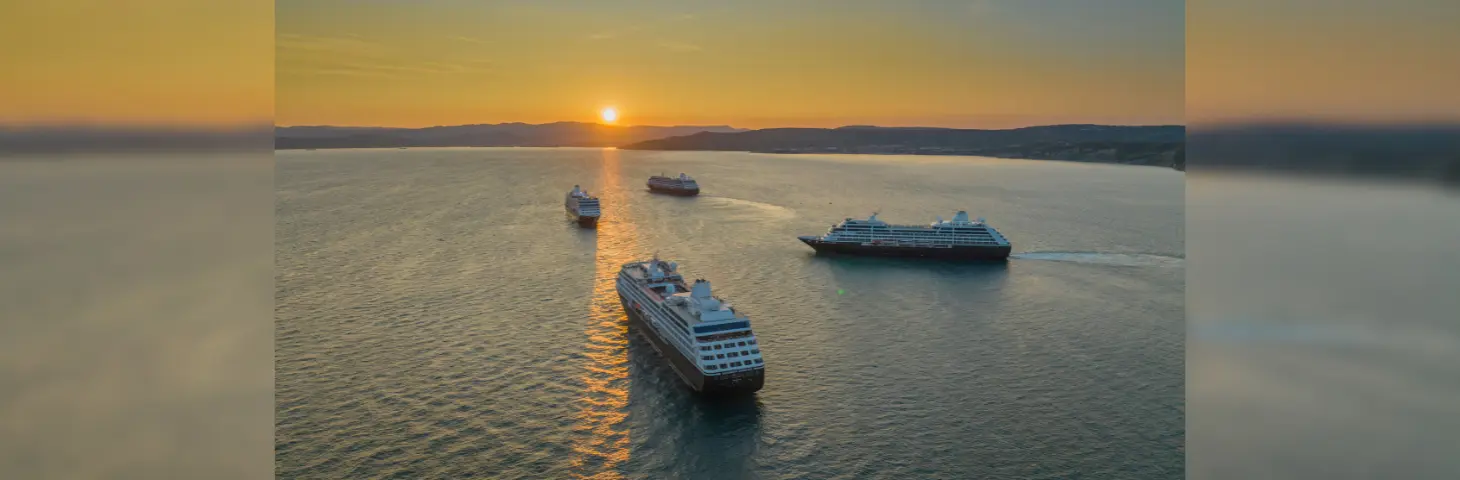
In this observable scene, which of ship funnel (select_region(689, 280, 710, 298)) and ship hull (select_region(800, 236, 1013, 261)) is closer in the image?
ship funnel (select_region(689, 280, 710, 298))

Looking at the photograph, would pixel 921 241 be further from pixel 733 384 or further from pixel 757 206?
pixel 757 206

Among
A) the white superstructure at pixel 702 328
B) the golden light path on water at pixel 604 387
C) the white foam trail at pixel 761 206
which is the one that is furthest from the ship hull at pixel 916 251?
the white superstructure at pixel 702 328

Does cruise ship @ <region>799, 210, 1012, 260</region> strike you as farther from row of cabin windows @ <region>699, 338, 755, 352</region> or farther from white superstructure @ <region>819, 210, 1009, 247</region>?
row of cabin windows @ <region>699, 338, 755, 352</region>
